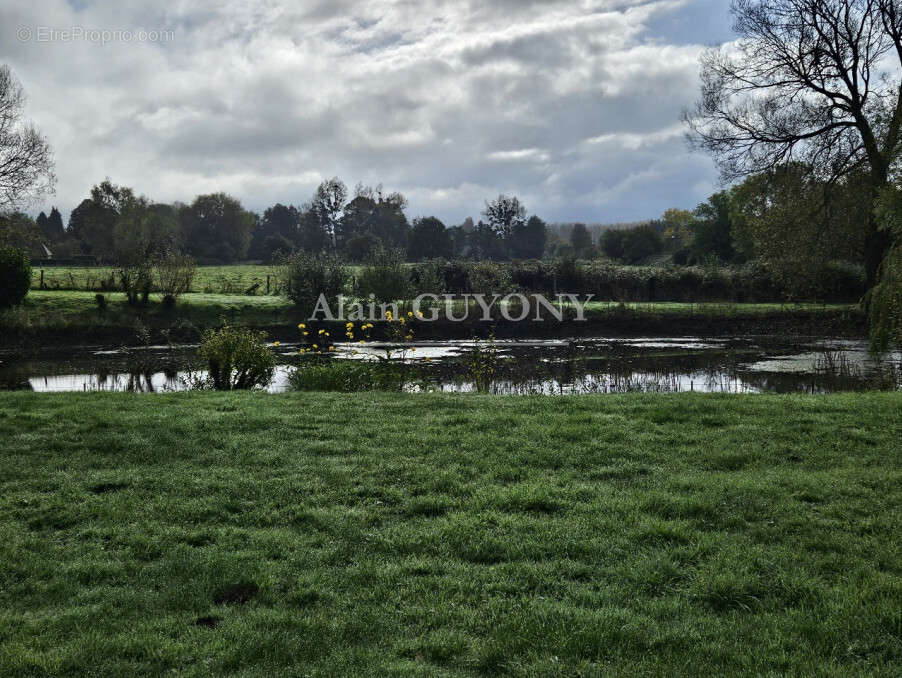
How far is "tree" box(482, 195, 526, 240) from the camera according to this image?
92.9 metres

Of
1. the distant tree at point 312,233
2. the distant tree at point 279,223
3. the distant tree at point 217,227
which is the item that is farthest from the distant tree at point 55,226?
the distant tree at point 312,233

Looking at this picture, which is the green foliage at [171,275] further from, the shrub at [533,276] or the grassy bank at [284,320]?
the shrub at [533,276]

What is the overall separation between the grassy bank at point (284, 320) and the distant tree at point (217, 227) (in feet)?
166

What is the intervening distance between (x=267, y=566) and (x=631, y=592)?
7.90 feet

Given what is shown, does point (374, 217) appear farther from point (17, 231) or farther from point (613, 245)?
point (17, 231)

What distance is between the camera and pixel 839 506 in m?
5.44

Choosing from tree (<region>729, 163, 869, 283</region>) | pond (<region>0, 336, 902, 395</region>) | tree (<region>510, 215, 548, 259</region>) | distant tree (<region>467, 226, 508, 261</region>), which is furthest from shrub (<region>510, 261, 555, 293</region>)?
tree (<region>510, 215, 548, 259</region>)

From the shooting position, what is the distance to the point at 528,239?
92750 mm

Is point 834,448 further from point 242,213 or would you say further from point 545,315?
point 242,213

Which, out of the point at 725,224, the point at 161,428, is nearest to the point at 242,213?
the point at 725,224

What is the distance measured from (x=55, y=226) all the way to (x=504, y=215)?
73.7 m

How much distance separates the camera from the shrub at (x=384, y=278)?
32844mm

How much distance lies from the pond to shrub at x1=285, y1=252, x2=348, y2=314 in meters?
6.83

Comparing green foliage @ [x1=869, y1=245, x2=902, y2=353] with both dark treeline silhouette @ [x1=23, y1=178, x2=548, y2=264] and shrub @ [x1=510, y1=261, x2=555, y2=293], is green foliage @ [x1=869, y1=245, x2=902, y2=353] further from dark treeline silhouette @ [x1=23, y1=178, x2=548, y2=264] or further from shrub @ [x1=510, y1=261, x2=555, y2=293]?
dark treeline silhouette @ [x1=23, y1=178, x2=548, y2=264]
